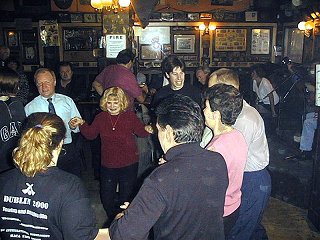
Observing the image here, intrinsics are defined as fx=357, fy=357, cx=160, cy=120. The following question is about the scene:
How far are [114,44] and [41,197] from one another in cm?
442

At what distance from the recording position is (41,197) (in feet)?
5.87

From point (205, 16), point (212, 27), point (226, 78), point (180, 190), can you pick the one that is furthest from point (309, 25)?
point (180, 190)

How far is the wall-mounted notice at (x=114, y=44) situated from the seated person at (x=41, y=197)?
4.12 m

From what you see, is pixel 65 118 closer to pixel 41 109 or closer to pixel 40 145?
pixel 41 109

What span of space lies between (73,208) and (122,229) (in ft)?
0.88

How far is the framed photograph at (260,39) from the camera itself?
12.0 metres

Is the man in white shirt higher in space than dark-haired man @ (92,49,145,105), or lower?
lower

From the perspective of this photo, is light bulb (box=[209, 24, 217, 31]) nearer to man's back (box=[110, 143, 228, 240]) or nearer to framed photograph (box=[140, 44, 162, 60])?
framed photograph (box=[140, 44, 162, 60])

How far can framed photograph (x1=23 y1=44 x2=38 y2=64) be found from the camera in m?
11.6

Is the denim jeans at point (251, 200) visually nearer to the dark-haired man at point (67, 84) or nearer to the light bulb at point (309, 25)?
the dark-haired man at point (67, 84)

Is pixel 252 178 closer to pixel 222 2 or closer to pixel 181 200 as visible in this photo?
pixel 181 200

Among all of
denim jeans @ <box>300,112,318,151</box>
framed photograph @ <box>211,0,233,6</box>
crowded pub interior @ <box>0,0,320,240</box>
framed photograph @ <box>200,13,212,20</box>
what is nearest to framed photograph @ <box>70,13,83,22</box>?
crowded pub interior @ <box>0,0,320,240</box>

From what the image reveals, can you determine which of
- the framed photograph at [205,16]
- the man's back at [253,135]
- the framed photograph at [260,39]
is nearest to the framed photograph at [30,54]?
the framed photograph at [205,16]

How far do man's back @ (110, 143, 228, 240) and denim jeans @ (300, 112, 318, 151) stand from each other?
446cm
